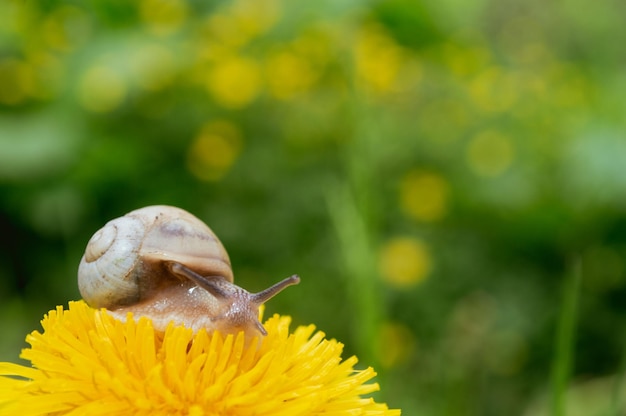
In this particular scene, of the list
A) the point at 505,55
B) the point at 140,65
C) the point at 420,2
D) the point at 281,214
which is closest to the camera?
the point at 281,214

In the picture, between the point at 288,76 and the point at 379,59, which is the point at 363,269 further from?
the point at 379,59

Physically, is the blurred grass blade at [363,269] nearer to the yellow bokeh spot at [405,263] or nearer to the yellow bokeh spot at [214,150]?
the yellow bokeh spot at [405,263]

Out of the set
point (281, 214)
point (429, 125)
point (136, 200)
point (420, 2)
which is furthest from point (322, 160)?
point (420, 2)

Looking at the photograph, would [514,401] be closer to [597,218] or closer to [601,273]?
[601,273]

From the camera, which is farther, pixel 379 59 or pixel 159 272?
pixel 379 59

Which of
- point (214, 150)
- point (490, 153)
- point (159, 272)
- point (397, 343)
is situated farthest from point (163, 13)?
point (159, 272)

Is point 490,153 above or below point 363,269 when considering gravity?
above
